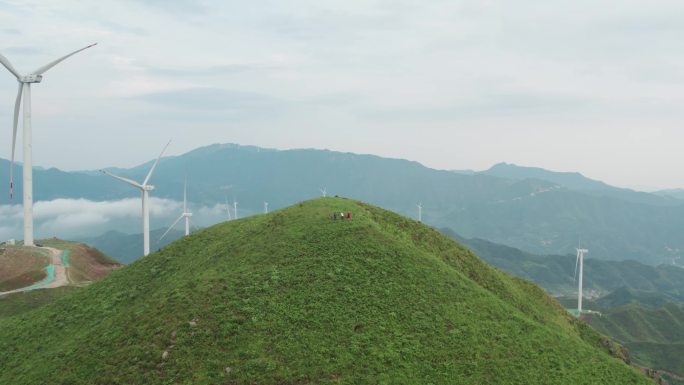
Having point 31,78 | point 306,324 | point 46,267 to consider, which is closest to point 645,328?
point 306,324

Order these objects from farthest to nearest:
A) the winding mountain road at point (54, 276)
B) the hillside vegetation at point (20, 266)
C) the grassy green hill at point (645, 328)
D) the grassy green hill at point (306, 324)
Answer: the grassy green hill at point (645, 328)
the hillside vegetation at point (20, 266)
the winding mountain road at point (54, 276)
the grassy green hill at point (306, 324)

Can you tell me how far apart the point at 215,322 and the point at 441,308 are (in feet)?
53.4

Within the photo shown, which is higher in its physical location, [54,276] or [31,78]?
[31,78]

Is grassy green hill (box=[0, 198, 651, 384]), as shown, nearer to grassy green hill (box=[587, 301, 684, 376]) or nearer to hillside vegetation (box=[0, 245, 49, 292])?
hillside vegetation (box=[0, 245, 49, 292])

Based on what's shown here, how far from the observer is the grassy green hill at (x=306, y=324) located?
30.5m

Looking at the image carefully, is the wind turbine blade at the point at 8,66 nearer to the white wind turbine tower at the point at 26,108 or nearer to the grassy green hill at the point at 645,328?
the white wind turbine tower at the point at 26,108

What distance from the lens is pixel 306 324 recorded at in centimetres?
3331

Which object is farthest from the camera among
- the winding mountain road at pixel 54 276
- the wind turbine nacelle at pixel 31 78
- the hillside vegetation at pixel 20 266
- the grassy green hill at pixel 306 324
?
the wind turbine nacelle at pixel 31 78

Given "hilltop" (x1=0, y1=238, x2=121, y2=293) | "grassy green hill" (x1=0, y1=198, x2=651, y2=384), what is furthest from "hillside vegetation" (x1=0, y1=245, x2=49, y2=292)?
"grassy green hill" (x1=0, y1=198, x2=651, y2=384)

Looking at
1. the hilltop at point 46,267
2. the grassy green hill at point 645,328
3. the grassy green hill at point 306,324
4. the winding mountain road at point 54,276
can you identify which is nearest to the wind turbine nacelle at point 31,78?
the hilltop at point 46,267

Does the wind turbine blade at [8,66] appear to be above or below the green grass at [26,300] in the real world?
above

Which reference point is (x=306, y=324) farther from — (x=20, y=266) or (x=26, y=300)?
(x=20, y=266)

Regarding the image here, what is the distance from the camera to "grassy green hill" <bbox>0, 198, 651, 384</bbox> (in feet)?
100

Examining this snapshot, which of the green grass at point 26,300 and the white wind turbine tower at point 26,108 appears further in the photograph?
the white wind turbine tower at point 26,108
